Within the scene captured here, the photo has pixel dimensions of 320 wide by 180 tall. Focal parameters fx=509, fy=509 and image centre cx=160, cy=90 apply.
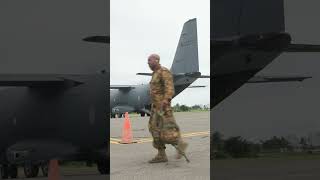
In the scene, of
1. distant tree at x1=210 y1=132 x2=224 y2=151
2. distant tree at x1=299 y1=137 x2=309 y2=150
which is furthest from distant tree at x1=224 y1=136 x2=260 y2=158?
distant tree at x1=299 y1=137 x2=309 y2=150

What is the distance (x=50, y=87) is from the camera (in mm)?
7352

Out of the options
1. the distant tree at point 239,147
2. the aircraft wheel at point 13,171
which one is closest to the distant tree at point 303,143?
the distant tree at point 239,147

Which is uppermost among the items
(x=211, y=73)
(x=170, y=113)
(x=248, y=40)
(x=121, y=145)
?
(x=248, y=40)

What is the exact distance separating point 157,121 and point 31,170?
2.69m

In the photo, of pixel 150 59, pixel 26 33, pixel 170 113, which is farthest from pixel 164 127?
pixel 26 33

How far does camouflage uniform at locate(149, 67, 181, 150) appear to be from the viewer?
20.2 ft

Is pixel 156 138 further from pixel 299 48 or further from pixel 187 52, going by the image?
pixel 299 48

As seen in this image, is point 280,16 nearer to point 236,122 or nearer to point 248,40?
point 248,40

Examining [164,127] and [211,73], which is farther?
[211,73]

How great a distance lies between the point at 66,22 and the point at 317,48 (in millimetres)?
3662

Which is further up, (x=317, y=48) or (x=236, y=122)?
(x=317, y=48)

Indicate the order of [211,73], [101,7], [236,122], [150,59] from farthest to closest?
[236,122], [211,73], [101,7], [150,59]

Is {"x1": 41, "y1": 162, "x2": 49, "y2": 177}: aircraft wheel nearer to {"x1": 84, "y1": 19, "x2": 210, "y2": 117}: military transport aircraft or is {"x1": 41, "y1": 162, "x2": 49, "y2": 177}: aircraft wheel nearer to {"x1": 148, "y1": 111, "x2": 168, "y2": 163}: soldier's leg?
{"x1": 84, "y1": 19, "x2": 210, "y2": 117}: military transport aircraft

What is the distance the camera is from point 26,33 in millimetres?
6977
